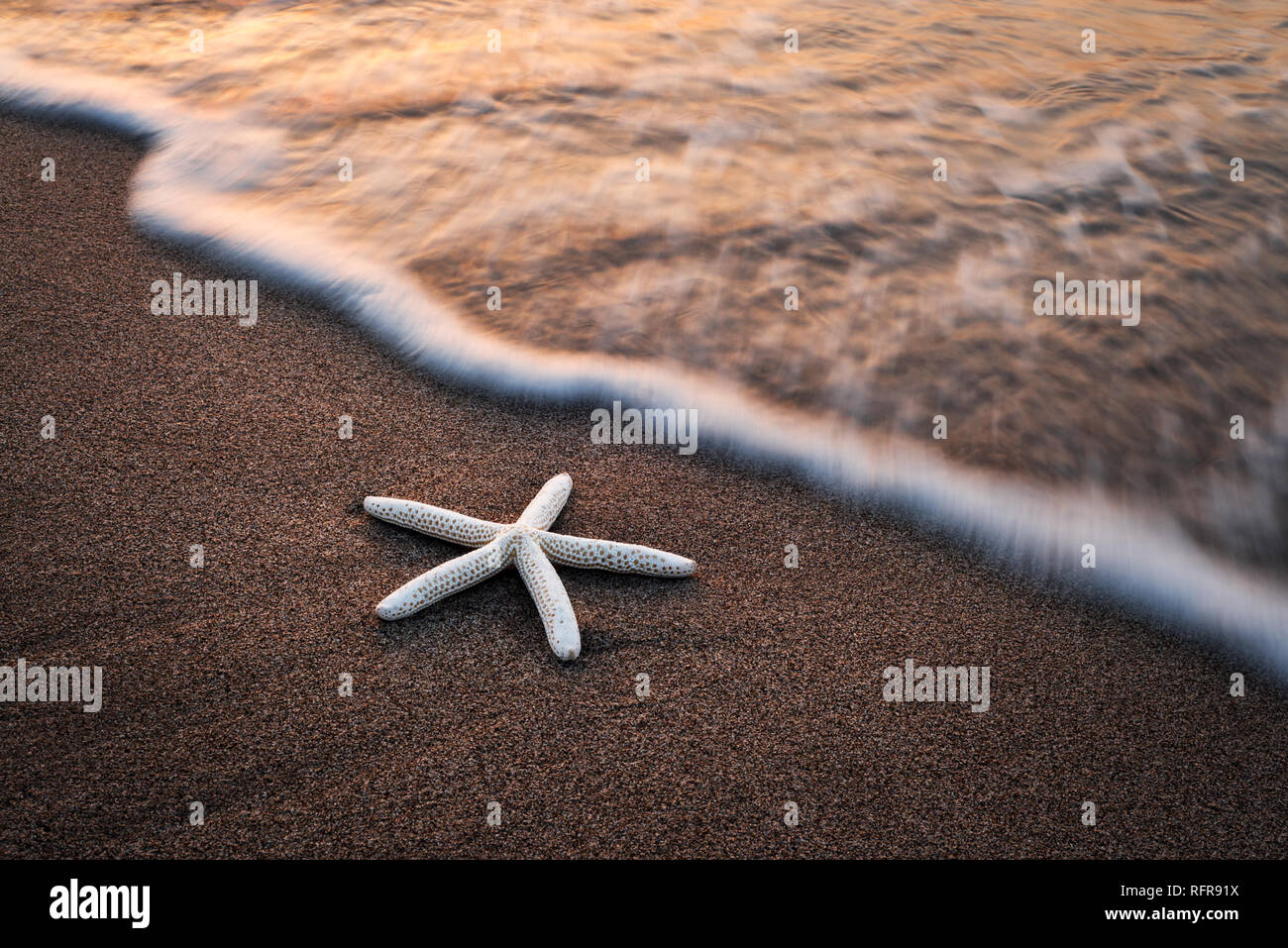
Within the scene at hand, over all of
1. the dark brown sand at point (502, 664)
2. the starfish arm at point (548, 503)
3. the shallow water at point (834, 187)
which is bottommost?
the dark brown sand at point (502, 664)

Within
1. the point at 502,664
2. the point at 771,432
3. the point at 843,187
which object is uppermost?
the point at 843,187

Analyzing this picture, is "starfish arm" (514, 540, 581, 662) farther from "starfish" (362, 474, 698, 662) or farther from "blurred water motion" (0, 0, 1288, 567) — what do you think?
"blurred water motion" (0, 0, 1288, 567)

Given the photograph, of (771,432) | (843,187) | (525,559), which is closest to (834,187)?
(843,187)

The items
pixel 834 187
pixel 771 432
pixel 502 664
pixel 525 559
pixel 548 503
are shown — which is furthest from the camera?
pixel 834 187

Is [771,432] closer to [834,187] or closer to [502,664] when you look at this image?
[502,664]

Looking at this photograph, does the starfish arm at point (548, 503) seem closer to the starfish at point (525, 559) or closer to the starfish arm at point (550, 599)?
the starfish at point (525, 559)

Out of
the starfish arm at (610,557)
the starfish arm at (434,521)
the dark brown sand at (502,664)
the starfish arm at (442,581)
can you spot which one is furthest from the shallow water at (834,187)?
the starfish arm at (442,581)

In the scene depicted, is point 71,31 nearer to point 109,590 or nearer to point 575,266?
point 575,266

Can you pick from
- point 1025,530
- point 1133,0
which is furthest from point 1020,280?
point 1133,0
